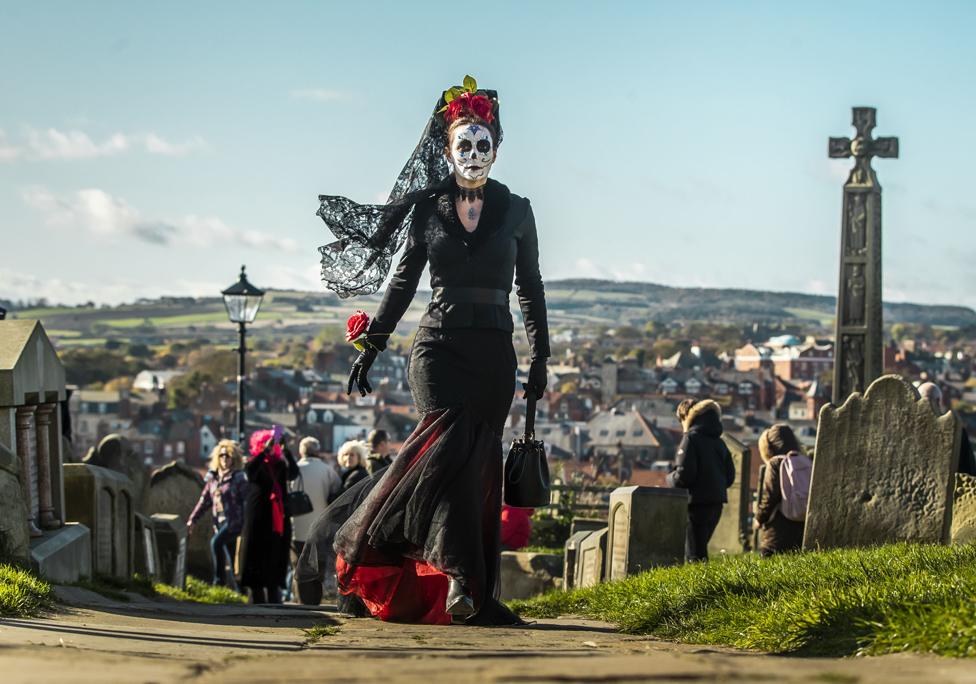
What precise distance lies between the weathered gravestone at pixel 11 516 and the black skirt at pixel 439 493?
1.96 meters

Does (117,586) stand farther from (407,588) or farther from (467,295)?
(467,295)

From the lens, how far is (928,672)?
454cm

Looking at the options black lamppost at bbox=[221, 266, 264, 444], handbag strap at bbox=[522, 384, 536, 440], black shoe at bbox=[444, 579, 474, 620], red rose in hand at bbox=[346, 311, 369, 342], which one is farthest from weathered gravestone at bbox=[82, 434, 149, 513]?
black shoe at bbox=[444, 579, 474, 620]

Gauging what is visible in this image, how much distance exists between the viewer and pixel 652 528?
12578 mm

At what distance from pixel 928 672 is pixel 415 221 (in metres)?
5.55

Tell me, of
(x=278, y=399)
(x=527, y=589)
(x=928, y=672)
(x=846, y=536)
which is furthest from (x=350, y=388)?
(x=278, y=399)

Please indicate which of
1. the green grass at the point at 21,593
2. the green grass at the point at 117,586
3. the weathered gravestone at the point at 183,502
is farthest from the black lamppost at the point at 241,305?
the green grass at the point at 21,593

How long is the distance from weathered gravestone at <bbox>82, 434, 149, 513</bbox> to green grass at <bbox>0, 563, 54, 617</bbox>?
840cm

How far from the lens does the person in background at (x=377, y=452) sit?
14.8 meters

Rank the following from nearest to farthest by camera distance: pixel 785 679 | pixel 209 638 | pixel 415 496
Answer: pixel 785 679
pixel 209 638
pixel 415 496

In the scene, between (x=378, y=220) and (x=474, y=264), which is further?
Answer: (x=378, y=220)

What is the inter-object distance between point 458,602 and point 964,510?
439 cm

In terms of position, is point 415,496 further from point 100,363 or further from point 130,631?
point 100,363

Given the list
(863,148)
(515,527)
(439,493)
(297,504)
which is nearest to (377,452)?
(297,504)
